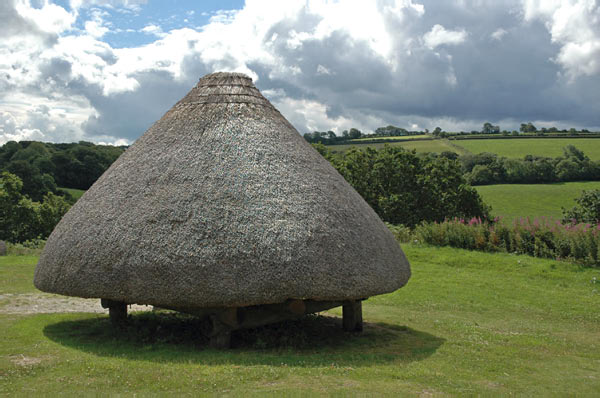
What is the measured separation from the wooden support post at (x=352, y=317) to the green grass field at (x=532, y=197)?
43.3 metres

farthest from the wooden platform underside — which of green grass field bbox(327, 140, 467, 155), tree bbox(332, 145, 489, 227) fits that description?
green grass field bbox(327, 140, 467, 155)

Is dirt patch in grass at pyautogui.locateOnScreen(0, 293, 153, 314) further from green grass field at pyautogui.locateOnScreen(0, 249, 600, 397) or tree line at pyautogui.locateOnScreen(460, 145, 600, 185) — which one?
tree line at pyautogui.locateOnScreen(460, 145, 600, 185)

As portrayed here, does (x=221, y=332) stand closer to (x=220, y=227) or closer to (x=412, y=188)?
(x=220, y=227)

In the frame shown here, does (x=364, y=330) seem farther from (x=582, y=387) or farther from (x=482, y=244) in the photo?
(x=482, y=244)

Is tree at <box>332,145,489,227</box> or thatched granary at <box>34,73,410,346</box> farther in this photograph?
tree at <box>332,145,489,227</box>

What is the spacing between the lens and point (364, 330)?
479 inches

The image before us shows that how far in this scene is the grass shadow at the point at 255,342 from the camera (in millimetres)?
9195

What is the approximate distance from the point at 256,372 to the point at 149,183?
425 cm

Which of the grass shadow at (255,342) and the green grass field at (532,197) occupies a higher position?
the green grass field at (532,197)

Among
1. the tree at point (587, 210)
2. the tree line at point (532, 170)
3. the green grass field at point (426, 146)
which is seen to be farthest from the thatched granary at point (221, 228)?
the green grass field at point (426, 146)

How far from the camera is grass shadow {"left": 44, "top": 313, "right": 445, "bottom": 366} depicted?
9195mm

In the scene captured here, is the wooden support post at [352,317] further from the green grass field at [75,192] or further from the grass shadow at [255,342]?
the green grass field at [75,192]

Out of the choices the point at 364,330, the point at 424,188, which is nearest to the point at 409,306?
the point at 364,330

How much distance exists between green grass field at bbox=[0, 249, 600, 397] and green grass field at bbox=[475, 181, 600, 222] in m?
39.0
